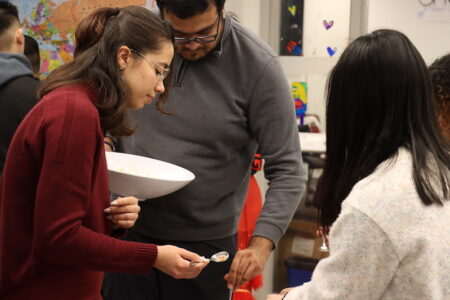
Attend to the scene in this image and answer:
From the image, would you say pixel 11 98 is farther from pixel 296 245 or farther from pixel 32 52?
pixel 296 245

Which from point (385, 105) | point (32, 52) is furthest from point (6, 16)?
point (385, 105)

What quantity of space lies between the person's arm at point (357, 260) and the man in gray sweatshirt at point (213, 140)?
66 centimetres

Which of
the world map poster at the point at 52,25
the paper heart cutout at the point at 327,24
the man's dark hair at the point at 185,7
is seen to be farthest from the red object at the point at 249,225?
the world map poster at the point at 52,25

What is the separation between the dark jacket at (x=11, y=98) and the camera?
2.28 m

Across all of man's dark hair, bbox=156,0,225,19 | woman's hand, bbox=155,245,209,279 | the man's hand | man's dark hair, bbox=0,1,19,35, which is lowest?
the man's hand

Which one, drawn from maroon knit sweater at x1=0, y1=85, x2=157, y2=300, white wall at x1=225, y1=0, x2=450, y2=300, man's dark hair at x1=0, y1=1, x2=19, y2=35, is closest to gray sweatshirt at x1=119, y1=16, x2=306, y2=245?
maroon knit sweater at x1=0, y1=85, x2=157, y2=300

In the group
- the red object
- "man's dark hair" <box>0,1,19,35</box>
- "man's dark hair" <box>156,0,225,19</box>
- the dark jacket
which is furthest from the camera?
the red object

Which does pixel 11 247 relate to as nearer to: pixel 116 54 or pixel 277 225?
pixel 116 54

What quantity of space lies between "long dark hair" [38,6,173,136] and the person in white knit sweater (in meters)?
0.48

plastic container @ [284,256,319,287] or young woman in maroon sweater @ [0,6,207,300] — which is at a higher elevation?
young woman in maroon sweater @ [0,6,207,300]

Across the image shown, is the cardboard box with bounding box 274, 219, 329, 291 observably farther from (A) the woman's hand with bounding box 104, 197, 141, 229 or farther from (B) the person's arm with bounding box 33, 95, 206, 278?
(B) the person's arm with bounding box 33, 95, 206, 278

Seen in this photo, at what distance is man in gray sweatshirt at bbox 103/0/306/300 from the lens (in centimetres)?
174

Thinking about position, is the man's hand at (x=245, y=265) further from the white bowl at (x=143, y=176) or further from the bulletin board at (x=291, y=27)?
the bulletin board at (x=291, y=27)

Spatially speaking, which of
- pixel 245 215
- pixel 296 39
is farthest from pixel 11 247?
pixel 296 39
